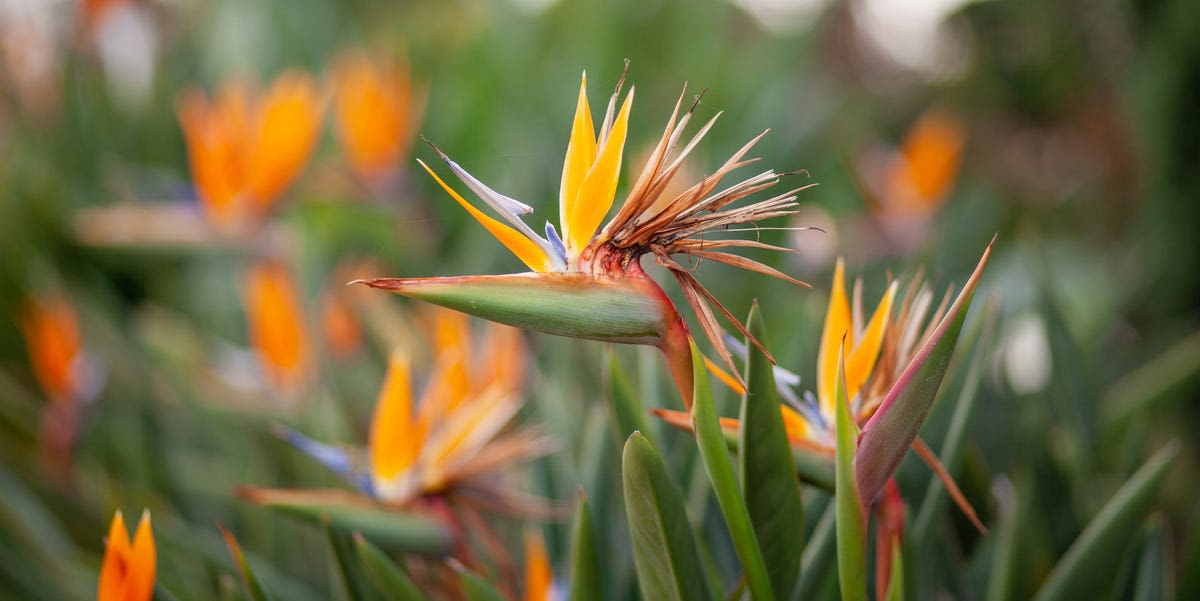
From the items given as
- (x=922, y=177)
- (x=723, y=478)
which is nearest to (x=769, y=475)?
(x=723, y=478)

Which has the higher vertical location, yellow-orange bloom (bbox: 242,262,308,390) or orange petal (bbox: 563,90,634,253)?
orange petal (bbox: 563,90,634,253)

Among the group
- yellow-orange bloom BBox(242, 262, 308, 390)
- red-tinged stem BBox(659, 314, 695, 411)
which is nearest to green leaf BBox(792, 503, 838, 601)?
red-tinged stem BBox(659, 314, 695, 411)

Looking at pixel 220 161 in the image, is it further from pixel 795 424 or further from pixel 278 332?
pixel 795 424

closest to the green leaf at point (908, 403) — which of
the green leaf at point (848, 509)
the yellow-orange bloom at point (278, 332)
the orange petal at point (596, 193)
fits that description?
the green leaf at point (848, 509)

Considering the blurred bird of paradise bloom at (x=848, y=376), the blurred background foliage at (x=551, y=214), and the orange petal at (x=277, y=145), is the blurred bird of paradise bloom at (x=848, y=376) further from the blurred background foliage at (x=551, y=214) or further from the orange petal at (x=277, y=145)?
the orange petal at (x=277, y=145)

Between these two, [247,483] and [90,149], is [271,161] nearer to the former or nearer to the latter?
[247,483]

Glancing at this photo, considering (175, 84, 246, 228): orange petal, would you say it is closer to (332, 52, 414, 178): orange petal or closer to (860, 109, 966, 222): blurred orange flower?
(332, 52, 414, 178): orange petal

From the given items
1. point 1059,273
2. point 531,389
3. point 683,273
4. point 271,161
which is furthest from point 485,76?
point 683,273
